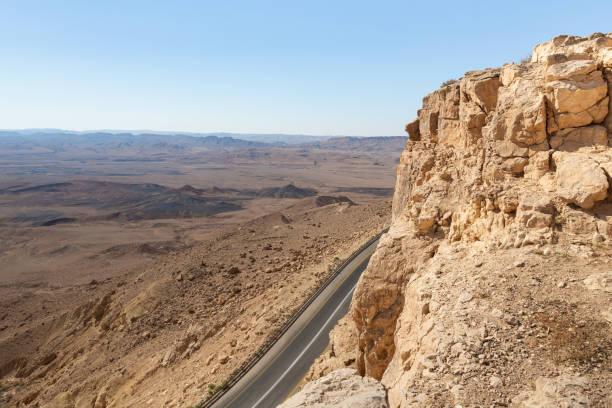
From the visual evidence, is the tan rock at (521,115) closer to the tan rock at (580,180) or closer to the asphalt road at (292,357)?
the tan rock at (580,180)

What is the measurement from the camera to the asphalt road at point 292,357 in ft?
52.3

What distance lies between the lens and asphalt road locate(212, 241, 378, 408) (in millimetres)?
15953

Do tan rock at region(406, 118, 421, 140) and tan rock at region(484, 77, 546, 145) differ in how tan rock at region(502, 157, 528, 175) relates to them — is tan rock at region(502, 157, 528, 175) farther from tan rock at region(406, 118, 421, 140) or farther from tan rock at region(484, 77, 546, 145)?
tan rock at region(406, 118, 421, 140)

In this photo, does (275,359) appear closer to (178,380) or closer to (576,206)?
(178,380)

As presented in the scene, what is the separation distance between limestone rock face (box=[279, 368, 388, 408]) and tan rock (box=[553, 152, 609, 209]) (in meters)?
5.33

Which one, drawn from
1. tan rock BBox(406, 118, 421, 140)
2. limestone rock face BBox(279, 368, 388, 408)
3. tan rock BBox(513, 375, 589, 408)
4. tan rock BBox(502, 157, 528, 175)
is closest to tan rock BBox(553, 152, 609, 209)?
tan rock BBox(502, 157, 528, 175)

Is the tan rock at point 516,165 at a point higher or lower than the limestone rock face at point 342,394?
higher

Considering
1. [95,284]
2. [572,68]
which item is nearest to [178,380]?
[572,68]

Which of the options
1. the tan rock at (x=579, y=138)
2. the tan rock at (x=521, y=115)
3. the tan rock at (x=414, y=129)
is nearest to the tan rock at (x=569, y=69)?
the tan rock at (x=521, y=115)

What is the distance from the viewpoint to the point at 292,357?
1814cm

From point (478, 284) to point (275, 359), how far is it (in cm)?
1380

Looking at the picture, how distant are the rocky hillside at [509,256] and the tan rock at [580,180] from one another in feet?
0.08

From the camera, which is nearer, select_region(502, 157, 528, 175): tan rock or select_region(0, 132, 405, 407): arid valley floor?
select_region(502, 157, 528, 175): tan rock

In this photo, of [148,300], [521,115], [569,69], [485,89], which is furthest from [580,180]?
[148,300]
